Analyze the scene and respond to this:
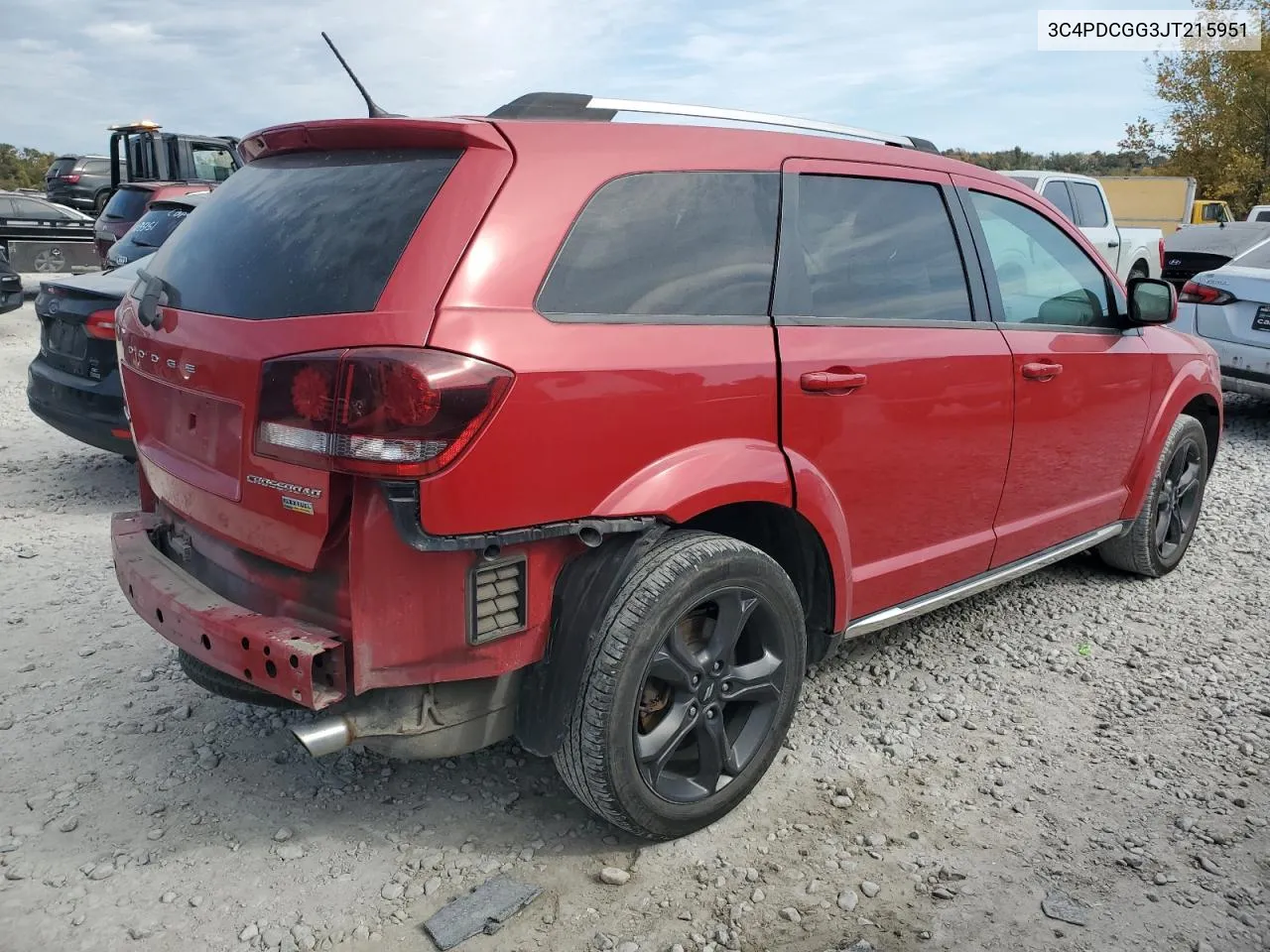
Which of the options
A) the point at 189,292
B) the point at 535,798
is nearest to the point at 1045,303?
the point at 535,798

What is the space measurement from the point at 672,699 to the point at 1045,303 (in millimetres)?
2239

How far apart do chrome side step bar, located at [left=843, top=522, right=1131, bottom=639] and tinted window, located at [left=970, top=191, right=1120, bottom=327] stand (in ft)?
2.96

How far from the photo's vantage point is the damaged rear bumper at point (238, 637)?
2.18 metres

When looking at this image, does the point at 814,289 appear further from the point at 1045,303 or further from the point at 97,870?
the point at 97,870

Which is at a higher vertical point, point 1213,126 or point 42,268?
point 1213,126

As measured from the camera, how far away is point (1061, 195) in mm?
12398

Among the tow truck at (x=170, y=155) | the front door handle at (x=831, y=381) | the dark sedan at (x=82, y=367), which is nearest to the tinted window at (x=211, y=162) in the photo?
the tow truck at (x=170, y=155)

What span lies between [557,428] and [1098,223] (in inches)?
504

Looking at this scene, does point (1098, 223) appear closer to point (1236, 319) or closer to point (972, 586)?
point (1236, 319)

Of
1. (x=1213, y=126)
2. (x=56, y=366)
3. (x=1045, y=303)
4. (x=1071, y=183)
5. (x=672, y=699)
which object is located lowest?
(x=672, y=699)

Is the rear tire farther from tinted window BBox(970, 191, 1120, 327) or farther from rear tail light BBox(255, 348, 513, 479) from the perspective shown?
tinted window BBox(970, 191, 1120, 327)

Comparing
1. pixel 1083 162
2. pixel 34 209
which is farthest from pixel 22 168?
pixel 1083 162

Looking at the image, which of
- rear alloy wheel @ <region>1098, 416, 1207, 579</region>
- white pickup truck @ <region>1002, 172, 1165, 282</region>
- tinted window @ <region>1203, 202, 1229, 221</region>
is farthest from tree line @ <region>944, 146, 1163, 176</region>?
rear alloy wheel @ <region>1098, 416, 1207, 579</region>

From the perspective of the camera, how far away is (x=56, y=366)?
5684 mm
